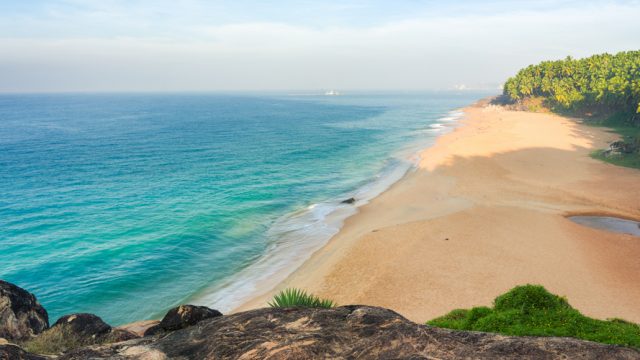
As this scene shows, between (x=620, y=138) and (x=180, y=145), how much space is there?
266 ft

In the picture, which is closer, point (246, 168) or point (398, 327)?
point (398, 327)

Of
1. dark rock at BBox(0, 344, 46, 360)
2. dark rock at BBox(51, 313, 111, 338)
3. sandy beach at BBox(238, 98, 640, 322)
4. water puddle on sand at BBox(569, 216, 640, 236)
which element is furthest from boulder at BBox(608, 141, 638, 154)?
dark rock at BBox(0, 344, 46, 360)

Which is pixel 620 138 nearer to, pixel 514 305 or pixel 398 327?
pixel 514 305

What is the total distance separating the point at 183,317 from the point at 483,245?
24023 mm

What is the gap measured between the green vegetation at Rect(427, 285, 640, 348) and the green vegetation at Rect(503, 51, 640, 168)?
154 feet

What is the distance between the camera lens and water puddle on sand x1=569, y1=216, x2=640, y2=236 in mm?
32688

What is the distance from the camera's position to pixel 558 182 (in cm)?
4666

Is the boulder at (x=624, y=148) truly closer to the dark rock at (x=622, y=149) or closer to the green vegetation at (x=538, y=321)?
the dark rock at (x=622, y=149)

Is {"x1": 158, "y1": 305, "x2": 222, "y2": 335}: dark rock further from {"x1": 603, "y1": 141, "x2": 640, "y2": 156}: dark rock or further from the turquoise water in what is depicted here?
{"x1": 603, "y1": 141, "x2": 640, "y2": 156}: dark rock

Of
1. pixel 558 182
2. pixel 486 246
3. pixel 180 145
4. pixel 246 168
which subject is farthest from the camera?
pixel 180 145

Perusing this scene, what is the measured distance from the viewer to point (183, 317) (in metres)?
11.2

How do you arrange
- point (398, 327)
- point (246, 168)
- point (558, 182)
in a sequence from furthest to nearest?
point (246, 168), point (558, 182), point (398, 327)

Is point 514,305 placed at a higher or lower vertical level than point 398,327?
lower

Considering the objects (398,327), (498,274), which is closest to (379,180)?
(498,274)
